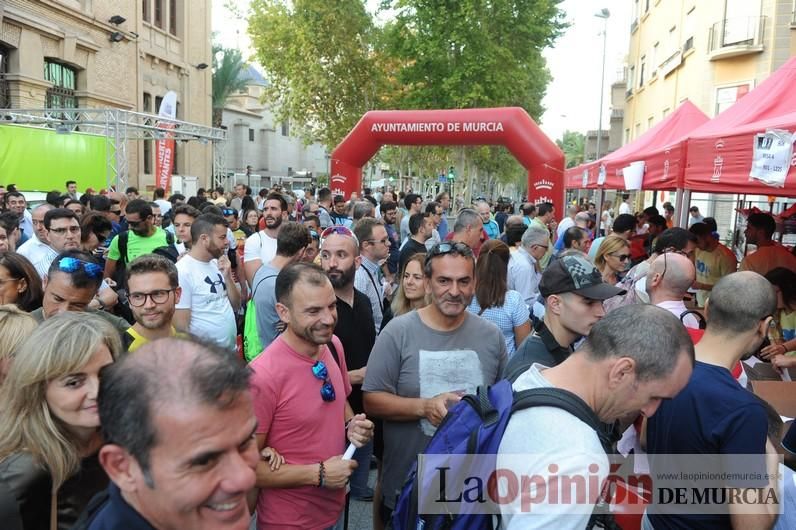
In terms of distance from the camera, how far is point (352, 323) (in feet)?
12.6

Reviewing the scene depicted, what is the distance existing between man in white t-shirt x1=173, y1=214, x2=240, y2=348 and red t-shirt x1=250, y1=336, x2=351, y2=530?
6.92ft

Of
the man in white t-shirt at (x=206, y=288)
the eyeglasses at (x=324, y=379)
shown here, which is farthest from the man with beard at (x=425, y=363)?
the man in white t-shirt at (x=206, y=288)

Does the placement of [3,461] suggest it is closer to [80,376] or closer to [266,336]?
[80,376]

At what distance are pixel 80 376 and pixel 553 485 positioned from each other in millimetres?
1634

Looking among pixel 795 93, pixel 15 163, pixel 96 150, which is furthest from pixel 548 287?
pixel 96 150

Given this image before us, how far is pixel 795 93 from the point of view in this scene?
5609 mm

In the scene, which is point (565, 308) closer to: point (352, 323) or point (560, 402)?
point (560, 402)

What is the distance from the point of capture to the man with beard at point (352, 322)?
3.78 metres

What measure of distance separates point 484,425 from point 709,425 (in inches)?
43.7

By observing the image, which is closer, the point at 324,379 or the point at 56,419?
the point at 56,419

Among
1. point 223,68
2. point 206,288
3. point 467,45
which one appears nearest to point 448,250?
point 206,288

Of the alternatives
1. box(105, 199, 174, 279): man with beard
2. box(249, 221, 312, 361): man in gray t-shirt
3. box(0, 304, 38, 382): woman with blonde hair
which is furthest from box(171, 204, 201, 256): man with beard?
box(0, 304, 38, 382): woman with blonde hair

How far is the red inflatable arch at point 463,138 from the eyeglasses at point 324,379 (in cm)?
1200

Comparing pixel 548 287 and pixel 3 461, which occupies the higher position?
pixel 548 287
